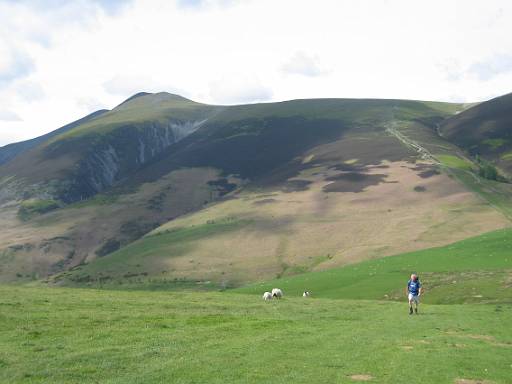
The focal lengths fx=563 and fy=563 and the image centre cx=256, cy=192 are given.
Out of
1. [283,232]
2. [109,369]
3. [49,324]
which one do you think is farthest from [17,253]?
[109,369]

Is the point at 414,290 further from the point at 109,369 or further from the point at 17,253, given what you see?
the point at 17,253

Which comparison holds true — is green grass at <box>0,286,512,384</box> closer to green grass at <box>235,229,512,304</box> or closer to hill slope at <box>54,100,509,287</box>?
green grass at <box>235,229,512,304</box>

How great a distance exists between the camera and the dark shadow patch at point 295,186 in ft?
550

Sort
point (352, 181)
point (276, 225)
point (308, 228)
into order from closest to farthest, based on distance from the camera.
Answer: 1. point (308, 228)
2. point (276, 225)
3. point (352, 181)

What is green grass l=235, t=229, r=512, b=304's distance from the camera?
5666cm

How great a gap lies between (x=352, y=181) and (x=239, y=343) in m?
136

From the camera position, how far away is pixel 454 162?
16862 cm

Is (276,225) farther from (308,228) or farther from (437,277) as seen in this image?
(437,277)

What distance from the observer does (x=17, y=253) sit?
487 feet

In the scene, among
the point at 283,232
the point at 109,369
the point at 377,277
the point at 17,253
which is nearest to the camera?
the point at 109,369

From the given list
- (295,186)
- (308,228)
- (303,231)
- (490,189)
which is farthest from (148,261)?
(490,189)

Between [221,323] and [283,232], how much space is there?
88.3 metres

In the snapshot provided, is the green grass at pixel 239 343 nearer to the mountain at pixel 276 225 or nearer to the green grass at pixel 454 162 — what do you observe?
the mountain at pixel 276 225

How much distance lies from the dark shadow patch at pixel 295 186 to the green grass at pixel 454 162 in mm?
40776
